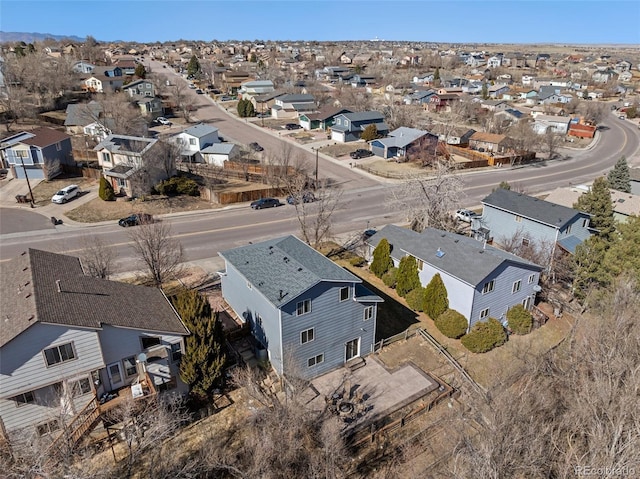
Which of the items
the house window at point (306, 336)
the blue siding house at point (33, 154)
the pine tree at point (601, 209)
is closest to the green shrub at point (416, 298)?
the house window at point (306, 336)

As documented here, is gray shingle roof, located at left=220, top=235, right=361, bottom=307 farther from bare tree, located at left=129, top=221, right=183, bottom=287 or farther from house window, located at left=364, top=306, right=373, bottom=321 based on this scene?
bare tree, located at left=129, top=221, right=183, bottom=287

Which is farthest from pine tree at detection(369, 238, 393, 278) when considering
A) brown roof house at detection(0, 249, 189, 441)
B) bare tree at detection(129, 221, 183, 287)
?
brown roof house at detection(0, 249, 189, 441)

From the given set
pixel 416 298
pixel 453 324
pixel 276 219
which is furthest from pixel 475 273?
pixel 276 219

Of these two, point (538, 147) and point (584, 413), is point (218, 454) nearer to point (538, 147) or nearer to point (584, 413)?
point (584, 413)

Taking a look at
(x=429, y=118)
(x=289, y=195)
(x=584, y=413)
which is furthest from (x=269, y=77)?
(x=584, y=413)

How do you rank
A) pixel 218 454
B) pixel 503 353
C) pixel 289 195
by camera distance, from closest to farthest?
pixel 218 454 < pixel 503 353 < pixel 289 195

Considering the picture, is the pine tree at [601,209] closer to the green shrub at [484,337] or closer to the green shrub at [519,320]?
the green shrub at [519,320]

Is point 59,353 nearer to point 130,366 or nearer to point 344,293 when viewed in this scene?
point 130,366
